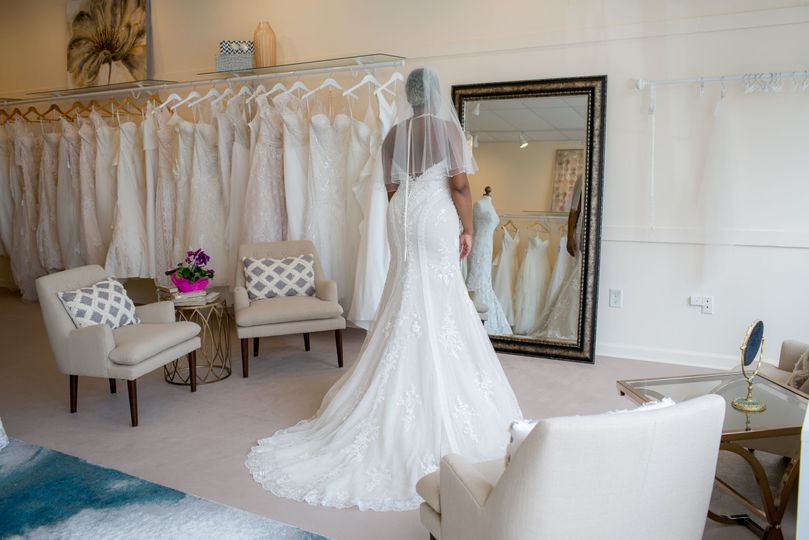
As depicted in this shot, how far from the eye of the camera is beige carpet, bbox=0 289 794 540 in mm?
2438

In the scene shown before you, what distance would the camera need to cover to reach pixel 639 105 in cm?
415

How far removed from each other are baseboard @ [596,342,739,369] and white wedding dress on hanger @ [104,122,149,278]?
406 cm

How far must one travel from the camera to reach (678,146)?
13.4 ft

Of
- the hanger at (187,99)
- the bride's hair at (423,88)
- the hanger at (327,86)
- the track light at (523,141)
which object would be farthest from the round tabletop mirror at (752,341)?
the hanger at (187,99)

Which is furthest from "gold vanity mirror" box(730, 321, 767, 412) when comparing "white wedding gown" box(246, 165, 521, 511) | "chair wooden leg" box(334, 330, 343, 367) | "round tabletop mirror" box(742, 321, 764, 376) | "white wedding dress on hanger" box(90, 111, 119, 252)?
"white wedding dress on hanger" box(90, 111, 119, 252)

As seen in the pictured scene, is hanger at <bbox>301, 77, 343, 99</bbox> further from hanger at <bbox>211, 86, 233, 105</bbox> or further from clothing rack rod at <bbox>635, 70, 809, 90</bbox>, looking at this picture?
clothing rack rod at <bbox>635, 70, 809, 90</bbox>

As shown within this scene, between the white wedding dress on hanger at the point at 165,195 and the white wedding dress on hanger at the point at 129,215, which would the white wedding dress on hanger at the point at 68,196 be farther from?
the white wedding dress on hanger at the point at 165,195

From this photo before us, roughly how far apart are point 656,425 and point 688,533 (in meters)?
0.40

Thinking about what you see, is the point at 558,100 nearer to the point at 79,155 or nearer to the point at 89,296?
the point at 89,296

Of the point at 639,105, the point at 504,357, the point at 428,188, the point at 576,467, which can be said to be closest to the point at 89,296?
the point at 428,188

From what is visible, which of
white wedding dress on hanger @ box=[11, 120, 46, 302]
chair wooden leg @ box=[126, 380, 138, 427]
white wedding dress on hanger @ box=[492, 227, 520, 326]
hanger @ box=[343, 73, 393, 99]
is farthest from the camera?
white wedding dress on hanger @ box=[11, 120, 46, 302]

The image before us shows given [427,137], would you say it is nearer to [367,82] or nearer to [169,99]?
[367,82]

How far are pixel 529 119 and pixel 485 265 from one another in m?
1.08

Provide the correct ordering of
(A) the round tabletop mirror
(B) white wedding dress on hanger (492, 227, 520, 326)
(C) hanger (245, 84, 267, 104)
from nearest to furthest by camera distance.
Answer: (A) the round tabletop mirror, (B) white wedding dress on hanger (492, 227, 520, 326), (C) hanger (245, 84, 267, 104)
